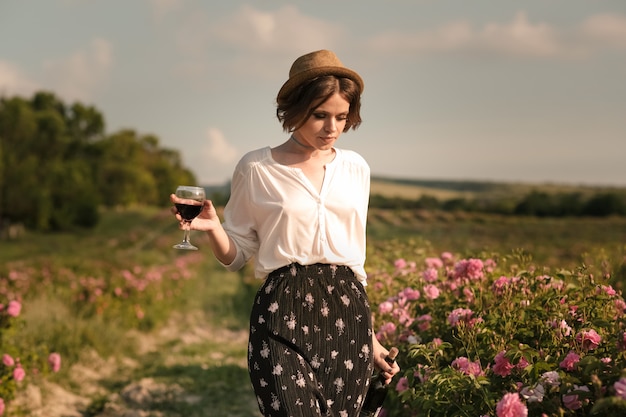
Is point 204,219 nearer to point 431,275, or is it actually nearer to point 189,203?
point 189,203

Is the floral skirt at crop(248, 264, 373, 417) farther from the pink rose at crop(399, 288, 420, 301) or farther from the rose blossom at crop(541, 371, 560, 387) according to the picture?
the pink rose at crop(399, 288, 420, 301)

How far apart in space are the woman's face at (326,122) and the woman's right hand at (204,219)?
1.70ft

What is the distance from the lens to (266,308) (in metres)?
2.92

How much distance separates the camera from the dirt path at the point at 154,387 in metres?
6.34

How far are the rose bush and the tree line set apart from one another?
3793 cm

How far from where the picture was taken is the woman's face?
301 centimetres

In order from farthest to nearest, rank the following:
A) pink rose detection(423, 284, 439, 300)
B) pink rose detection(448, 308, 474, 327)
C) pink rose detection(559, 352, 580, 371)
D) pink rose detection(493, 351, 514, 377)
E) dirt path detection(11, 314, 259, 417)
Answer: dirt path detection(11, 314, 259, 417) < pink rose detection(423, 284, 439, 300) < pink rose detection(448, 308, 474, 327) < pink rose detection(493, 351, 514, 377) < pink rose detection(559, 352, 580, 371)

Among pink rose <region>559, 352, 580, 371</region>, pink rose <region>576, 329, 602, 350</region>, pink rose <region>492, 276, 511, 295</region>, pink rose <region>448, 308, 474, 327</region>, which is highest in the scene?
pink rose <region>492, 276, 511, 295</region>

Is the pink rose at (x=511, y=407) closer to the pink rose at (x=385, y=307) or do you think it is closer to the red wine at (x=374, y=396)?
the red wine at (x=374, y=396)

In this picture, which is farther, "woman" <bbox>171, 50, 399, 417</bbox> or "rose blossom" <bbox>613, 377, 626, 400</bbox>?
"woman" <bbox>171, 50, 399, 417</bbox>

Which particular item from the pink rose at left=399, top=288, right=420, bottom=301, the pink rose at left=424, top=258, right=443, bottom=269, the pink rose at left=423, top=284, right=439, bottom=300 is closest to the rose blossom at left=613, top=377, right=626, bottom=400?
the pink rose at left=423, top=284, right=439, bottom=300

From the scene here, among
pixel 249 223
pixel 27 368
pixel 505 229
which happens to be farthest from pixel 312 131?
pixel 505 229

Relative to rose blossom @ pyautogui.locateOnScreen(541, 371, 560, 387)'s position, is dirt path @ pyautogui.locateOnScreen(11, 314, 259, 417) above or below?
below

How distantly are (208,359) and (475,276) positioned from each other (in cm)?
481
